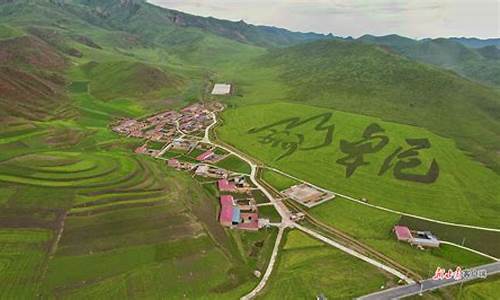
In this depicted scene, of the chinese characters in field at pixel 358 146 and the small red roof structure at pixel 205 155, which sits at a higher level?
the chinese characters in field at pixel 358 146

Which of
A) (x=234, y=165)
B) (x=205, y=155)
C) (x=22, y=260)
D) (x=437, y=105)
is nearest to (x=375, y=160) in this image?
(x=234, y=165)

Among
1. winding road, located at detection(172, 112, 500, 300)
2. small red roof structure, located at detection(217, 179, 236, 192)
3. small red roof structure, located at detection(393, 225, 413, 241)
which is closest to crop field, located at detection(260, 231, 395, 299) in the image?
winding road, located at detection(172, 112, 500, 300)

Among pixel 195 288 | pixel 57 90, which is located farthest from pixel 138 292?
pixel 57 90

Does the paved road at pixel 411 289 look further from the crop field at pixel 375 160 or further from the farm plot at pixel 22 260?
the farm plot at pixel 22 260

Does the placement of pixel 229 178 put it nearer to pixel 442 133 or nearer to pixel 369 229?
pixel 369 229

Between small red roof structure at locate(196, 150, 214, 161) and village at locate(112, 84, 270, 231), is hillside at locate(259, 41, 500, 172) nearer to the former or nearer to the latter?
village at locate(112, 84, 270, 231)

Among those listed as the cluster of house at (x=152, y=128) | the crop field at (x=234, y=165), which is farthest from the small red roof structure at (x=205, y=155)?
the cluster of house at (x=152, y=128)
